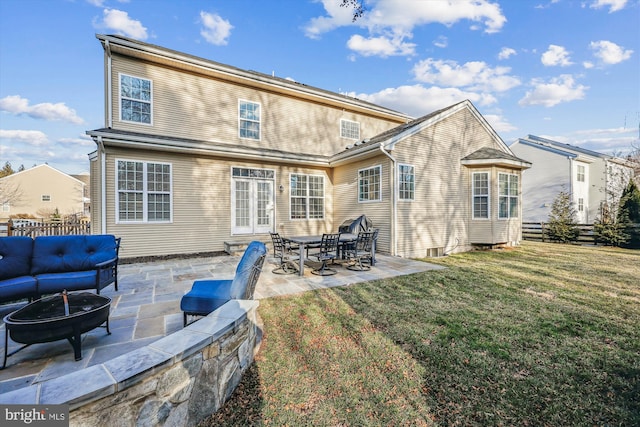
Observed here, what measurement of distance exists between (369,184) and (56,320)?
28.6 ft

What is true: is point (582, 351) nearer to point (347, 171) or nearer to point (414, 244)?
point (414, 244)

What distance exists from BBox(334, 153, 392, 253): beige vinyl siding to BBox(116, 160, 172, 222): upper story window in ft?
20.7

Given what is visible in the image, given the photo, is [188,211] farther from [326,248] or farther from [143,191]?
[326,248]

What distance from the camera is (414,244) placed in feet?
31.0

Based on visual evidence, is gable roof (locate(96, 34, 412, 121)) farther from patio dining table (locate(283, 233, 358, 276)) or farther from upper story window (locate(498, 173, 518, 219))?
patio dining table (locate(283, 233, 358, 276))

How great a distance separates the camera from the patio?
2.60 meters

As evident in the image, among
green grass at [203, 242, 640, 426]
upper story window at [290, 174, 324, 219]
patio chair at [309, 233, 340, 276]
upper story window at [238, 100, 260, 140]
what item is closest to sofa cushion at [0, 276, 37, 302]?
green grass at [203, 242, 640, 426]

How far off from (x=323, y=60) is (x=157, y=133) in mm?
8998

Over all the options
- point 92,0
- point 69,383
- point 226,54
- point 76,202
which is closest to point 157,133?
point 92,0

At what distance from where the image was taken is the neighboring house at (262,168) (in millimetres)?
8180

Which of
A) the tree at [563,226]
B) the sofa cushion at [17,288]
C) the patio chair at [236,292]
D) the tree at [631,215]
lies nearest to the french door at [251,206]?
the sofa cushion at [17,288]

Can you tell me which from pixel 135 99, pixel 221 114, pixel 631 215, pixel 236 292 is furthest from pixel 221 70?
pixel 631 215

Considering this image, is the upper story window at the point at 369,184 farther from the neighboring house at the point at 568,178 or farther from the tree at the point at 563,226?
the neighboring house at the point at 568,178

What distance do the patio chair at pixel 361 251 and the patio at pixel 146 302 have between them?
1.06ft
